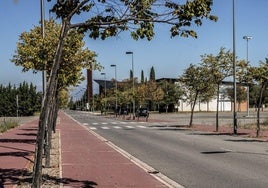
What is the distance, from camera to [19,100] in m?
Answer: 89.6

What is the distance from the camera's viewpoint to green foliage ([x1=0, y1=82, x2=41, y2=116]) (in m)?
88.4

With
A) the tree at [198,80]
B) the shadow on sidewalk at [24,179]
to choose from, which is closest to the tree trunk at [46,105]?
the shadow on sidewalk at [24,179]

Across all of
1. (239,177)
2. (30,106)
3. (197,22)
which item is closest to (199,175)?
(239,177)

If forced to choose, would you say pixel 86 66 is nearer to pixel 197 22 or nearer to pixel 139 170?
pixel 139 170

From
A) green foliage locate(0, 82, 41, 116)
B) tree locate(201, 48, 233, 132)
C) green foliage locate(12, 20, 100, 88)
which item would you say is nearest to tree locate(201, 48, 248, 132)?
tree locate(201, 48, 233, 132)

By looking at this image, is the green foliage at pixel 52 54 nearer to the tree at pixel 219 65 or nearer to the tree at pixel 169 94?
the tree at pixel 219 65

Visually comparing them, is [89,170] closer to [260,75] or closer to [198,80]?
[260,75]

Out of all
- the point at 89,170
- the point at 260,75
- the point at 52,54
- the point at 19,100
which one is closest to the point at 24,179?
the point at 89,170

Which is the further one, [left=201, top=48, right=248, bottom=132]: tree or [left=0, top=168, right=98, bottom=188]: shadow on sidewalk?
[left=201, top=48, right=248, bottom=132]: tree

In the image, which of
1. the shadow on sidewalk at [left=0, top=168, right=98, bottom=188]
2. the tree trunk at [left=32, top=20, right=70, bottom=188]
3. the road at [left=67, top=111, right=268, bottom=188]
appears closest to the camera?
the tree trunk at [left=32, top=20, right=70, bottom=188]

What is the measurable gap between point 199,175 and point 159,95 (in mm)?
86293

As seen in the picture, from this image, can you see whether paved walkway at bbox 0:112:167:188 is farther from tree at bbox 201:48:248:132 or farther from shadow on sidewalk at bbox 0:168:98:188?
tree at bbox 201:48:248:132

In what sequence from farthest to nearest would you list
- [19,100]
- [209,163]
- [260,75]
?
[19,100] → [260,75] → [209,163]

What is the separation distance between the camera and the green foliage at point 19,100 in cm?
8844
